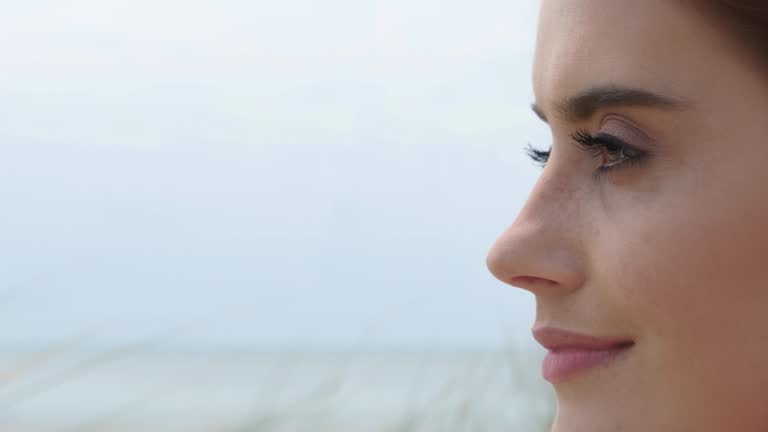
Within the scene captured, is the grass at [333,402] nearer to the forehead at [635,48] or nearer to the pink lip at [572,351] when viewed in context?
the pink lip at [572,351]

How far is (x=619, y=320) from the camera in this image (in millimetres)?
961

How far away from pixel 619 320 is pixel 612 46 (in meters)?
0.27

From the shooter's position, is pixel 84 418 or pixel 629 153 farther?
pixel 84 418

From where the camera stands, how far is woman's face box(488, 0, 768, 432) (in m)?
0.91

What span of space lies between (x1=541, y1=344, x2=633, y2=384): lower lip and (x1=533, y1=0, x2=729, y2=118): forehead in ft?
0.87

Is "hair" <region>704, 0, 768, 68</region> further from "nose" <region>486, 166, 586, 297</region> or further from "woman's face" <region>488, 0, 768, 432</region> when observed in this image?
"nose" <region>486, 166, 586, 297</region>

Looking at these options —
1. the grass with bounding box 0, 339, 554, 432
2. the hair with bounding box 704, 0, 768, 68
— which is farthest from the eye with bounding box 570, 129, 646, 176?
the grass with bounding box 0, 339, 554, 432

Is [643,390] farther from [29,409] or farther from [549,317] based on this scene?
[29,409]

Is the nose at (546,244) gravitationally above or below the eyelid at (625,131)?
below

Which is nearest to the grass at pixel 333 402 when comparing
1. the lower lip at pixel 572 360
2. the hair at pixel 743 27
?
the lower lip at pixel 572 360

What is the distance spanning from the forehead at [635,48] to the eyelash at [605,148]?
5 cm

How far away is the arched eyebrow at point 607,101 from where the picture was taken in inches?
36.7

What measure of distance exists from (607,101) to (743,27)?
5.7 inches

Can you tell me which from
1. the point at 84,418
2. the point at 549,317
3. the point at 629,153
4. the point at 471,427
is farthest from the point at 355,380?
the point at 629,153
